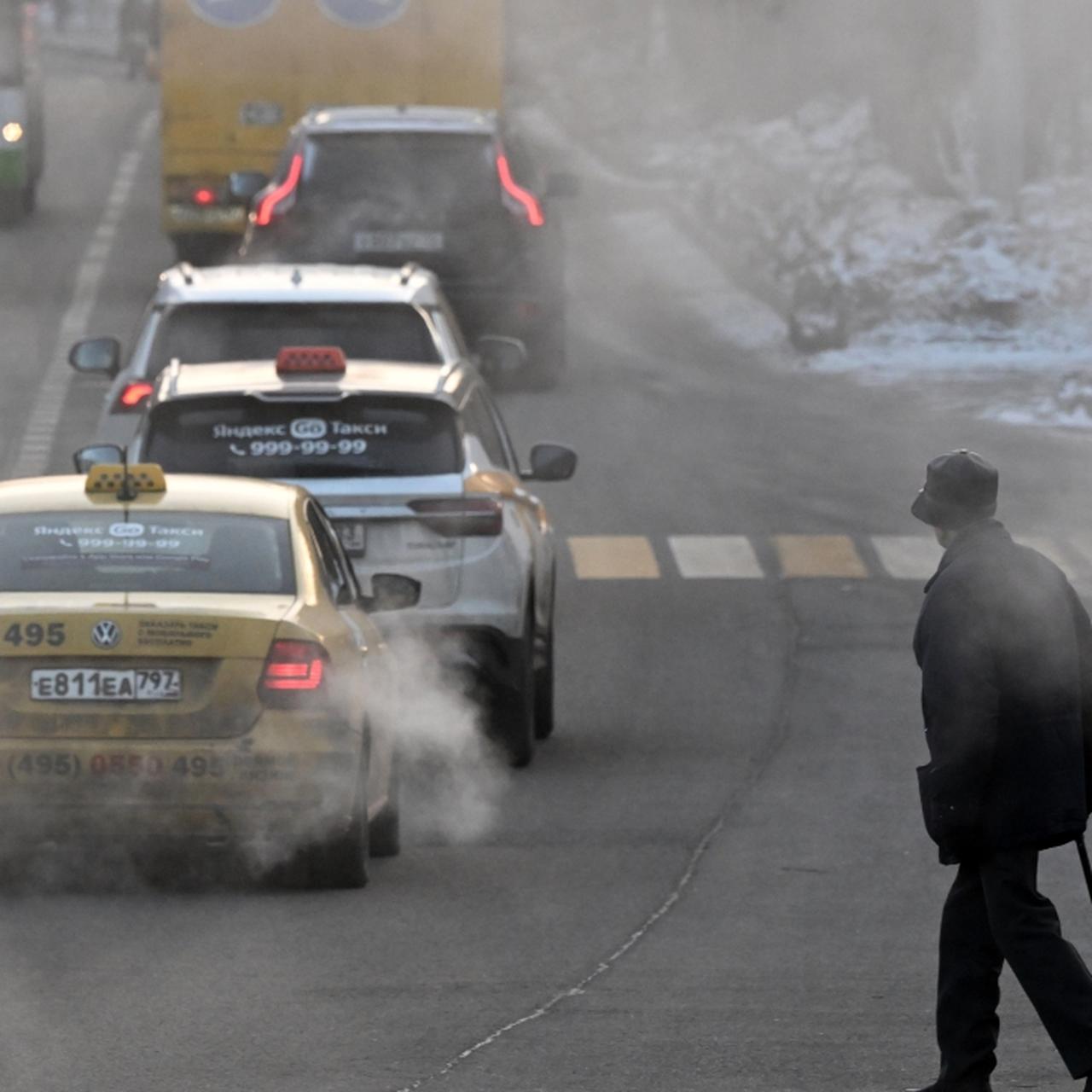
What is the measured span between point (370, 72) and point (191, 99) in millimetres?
1495

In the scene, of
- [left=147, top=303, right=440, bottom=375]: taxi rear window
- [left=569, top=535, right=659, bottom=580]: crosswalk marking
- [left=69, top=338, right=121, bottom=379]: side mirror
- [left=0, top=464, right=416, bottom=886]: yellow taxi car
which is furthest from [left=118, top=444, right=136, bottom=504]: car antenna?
[left=569, top=535, right=659, bottom=580]: crosswalk marking

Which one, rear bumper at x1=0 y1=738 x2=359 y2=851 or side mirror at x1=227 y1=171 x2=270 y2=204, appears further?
side mirror at x1=227 y1=171 x2=270 y2=204

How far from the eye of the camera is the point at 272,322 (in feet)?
45.1

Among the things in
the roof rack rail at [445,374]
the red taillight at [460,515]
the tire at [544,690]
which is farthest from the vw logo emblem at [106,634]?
the tire at [544,690]

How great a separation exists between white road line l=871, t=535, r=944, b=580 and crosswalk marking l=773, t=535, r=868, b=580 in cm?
15

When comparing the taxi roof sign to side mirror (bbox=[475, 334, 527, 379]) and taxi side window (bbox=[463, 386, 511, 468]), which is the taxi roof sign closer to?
taxi side window (bbox=[463, 386, 511, 468])

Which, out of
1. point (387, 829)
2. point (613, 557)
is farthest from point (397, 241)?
point (387, 829)

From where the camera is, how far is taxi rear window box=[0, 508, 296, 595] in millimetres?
9922

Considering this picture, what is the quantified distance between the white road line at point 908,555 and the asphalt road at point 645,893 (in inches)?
2.8

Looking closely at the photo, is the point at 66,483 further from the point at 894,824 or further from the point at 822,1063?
the point at 822,1063

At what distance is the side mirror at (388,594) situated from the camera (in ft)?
35.1

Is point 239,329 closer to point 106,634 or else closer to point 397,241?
point 106,634

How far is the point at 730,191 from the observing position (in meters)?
36.8

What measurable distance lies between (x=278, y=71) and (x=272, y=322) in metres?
15.0
